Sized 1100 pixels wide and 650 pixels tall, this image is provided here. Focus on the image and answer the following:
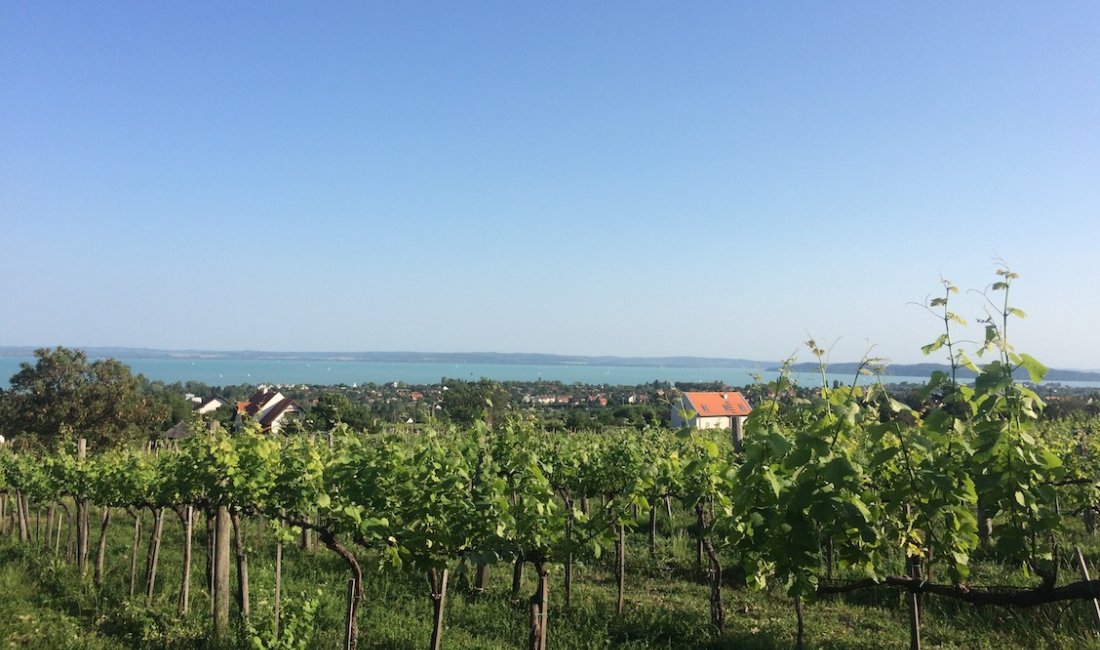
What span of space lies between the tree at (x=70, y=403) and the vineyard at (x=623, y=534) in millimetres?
13236

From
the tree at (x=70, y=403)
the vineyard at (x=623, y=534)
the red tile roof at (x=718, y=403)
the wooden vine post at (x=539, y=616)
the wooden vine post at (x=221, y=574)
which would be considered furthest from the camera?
the red tile roof at (x=718, y=403)

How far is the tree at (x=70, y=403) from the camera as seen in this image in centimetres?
2528

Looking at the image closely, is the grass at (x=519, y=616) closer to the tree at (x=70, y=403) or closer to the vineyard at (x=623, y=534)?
the vineyard at (x=623, y=534)

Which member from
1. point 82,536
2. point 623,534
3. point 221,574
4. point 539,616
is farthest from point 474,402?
point 82,536

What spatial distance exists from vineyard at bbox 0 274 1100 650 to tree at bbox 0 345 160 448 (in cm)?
1324

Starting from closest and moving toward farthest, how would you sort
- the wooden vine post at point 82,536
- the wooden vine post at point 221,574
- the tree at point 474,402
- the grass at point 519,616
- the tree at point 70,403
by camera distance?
the grass at point 519,616
the tree at point 474,402
the wooden vine post at point 221,574
the wooden vine post at point 82,536
the tree at point 70,403

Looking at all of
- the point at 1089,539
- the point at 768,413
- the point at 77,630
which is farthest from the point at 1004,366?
the point at 1089,539

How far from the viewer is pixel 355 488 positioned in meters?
5.77

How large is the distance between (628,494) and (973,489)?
236 cm

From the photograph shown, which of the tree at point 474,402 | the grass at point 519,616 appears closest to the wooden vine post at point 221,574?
the grass at point 519,616

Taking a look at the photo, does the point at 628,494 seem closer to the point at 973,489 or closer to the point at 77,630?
the point at 973,489

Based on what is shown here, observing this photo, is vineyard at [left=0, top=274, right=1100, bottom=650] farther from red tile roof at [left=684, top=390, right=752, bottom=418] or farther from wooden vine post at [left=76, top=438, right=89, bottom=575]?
red tile roof at [left=684, top=390, right=752, bottom=418]

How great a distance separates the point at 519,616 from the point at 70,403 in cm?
2499

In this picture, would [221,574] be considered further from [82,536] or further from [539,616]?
[82,536]
